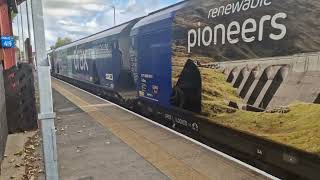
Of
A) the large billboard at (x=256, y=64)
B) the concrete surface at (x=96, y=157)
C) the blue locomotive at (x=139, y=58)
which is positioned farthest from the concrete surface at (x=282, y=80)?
the blue locomotive at (x=139, y=58)

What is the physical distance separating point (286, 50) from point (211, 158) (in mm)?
2494

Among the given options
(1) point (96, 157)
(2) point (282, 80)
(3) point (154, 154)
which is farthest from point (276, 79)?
(1) point (96, 157)

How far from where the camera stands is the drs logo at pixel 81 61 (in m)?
20.9

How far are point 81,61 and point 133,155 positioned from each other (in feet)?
54.1

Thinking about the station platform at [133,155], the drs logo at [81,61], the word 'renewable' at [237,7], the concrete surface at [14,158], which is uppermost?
the word 'renewable' at [237,7]

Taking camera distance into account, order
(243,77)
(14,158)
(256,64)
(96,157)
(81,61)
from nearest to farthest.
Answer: (256,64) < (243,77) < (96,157) < (14,158) < (81,61)

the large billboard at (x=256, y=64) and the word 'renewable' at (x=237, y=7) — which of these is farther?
the word 'renewable' at (x=237, y=7)

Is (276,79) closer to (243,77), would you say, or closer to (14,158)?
(243,77)

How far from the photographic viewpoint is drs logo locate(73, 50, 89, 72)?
68.7 feet

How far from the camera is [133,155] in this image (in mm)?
6691

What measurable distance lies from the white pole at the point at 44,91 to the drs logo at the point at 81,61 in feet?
58.8

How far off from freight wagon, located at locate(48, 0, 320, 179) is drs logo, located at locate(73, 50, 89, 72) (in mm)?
11045

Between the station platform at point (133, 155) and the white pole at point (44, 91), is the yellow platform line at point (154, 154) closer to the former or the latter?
the station platform at point (133, 155)

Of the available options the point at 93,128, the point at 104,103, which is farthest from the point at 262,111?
the point at 104,103
